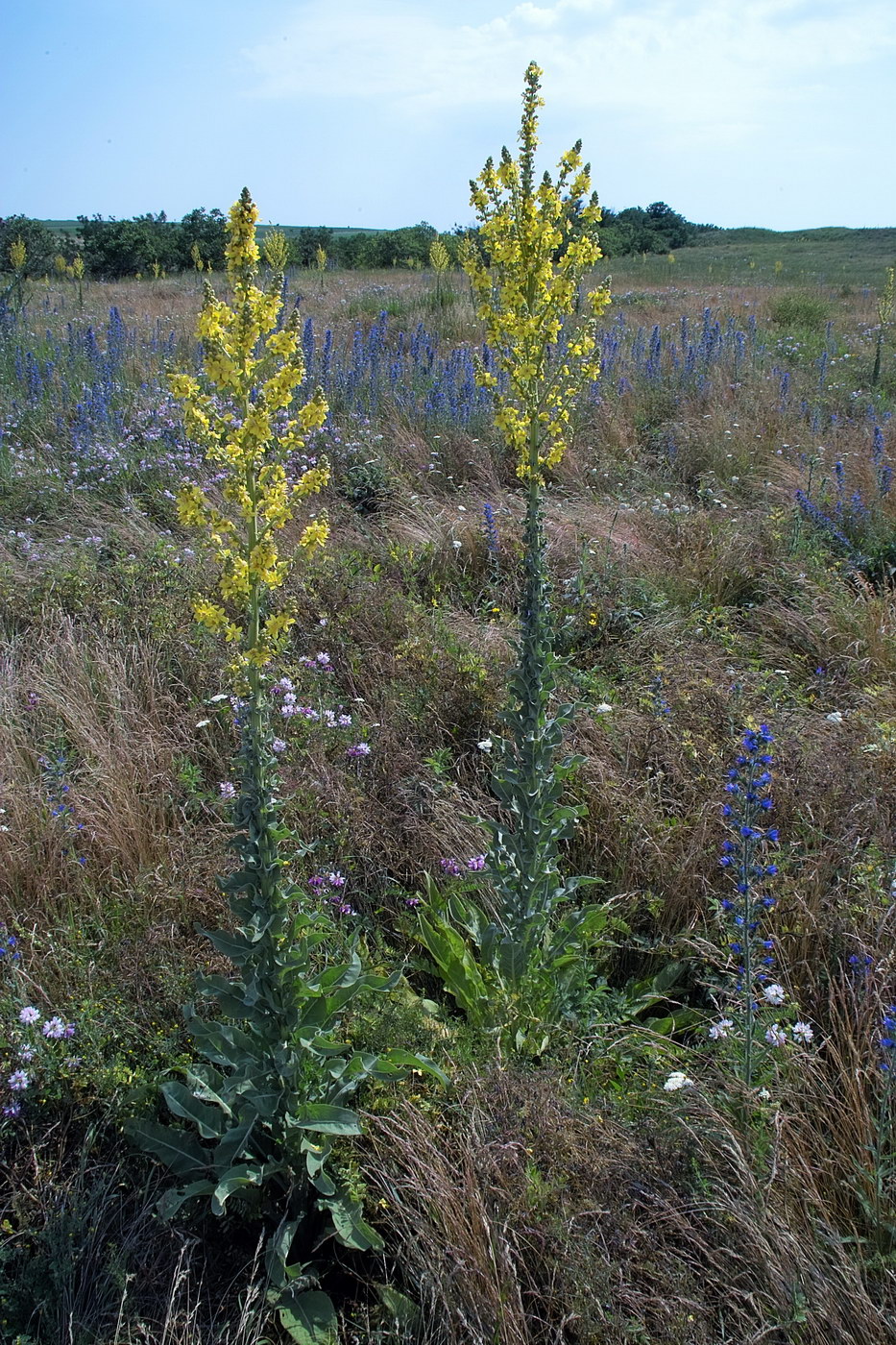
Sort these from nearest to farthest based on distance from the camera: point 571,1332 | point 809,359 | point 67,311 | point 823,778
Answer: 1. point 571,1332
2. point 823,778
3. point 809,359
4. point 67,311

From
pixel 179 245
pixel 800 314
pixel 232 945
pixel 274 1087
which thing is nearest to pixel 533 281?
pixel 232 945

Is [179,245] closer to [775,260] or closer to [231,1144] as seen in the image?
[775,260]

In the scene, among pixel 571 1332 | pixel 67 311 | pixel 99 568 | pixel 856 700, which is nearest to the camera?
pixel 571 1332

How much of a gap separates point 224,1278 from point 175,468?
16.9 feet

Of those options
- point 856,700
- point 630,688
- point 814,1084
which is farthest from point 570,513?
point 814,1084

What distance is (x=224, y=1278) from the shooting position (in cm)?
195

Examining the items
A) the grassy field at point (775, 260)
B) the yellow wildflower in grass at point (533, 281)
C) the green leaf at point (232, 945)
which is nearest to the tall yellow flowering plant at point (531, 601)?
the yellow wildflower in grass at point (533, 281)

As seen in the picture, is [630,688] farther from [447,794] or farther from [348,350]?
[348,350]

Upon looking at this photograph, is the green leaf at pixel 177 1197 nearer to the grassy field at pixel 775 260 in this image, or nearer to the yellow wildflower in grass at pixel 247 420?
the yellow wildflower in grass at pixel 247 420

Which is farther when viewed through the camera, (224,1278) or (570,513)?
(570,513)

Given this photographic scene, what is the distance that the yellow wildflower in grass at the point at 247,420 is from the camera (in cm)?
172

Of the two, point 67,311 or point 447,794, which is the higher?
point 67,311

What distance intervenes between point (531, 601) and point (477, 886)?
103cm

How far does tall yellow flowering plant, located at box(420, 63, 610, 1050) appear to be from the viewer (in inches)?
87.9
